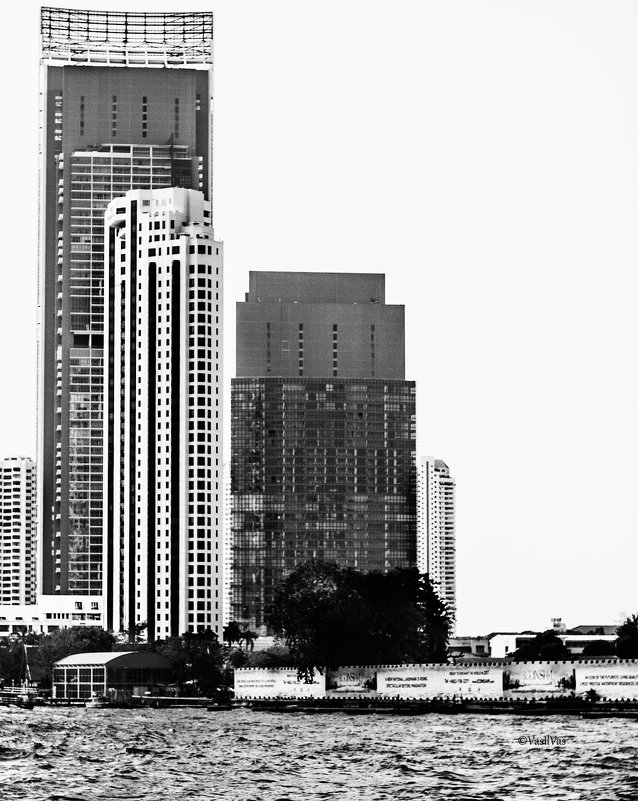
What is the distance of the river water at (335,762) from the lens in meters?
110

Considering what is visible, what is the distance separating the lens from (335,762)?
132 m

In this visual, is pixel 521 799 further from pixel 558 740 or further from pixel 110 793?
pixel 558 740

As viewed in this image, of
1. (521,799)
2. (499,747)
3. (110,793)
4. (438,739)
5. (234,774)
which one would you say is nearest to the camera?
(521,799)

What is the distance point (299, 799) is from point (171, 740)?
62.5 metres

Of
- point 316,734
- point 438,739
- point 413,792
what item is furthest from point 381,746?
point 413,792

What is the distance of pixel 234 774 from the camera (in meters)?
125

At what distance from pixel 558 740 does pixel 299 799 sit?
161 feet

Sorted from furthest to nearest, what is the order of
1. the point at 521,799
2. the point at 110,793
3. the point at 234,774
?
the point at 234,774 → the point at 110,793 → the point at 521,799

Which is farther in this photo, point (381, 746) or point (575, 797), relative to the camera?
point (381, 746)

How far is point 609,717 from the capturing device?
185 metres

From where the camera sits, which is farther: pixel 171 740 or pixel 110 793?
pixel 171 740

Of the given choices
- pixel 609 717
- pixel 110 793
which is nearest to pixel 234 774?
pixel 110 793

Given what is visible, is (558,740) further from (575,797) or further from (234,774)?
(575,797)

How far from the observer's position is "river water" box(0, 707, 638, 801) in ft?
360
